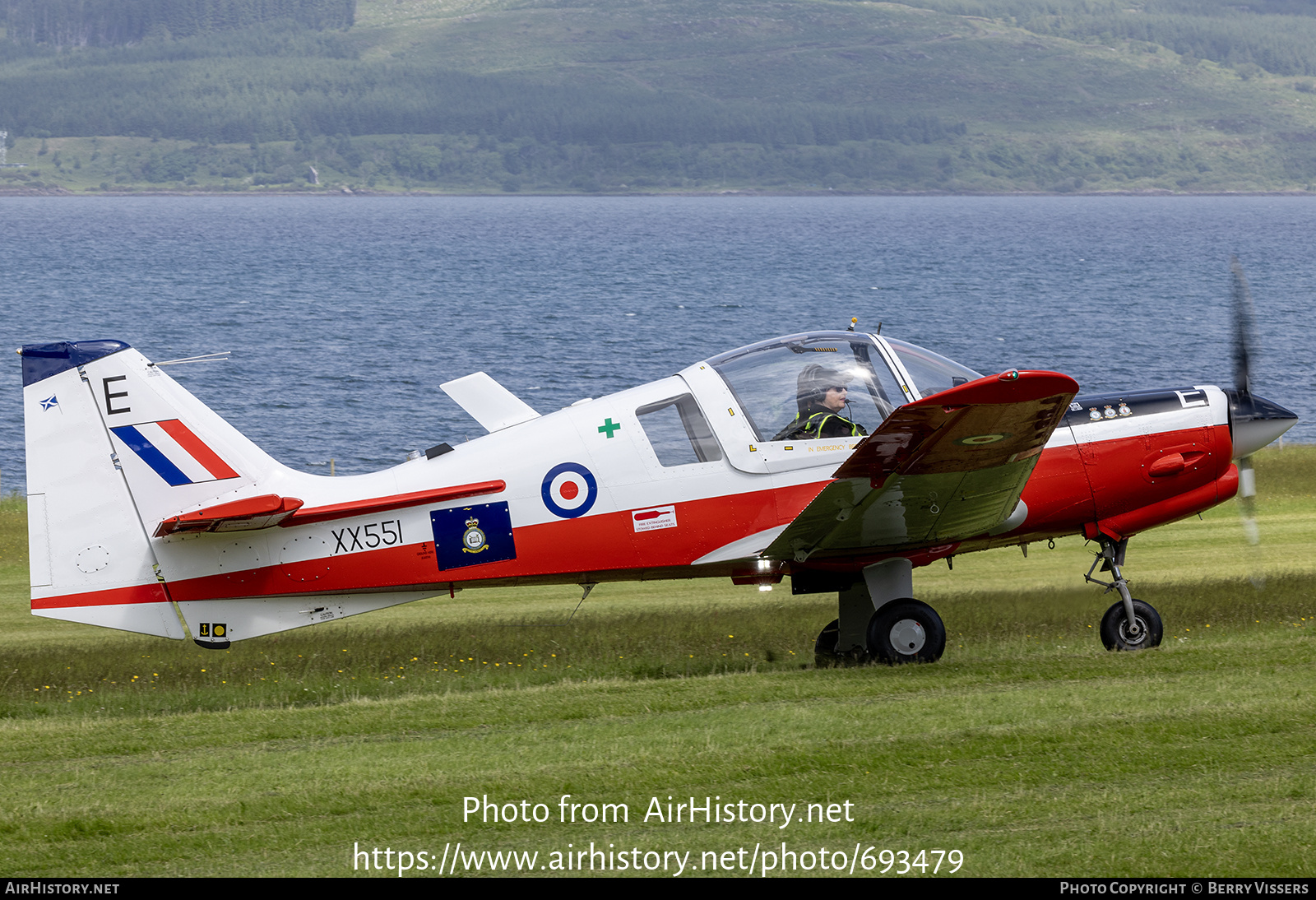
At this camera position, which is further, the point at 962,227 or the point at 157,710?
the point at 962,227

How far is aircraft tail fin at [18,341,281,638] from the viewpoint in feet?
32.4

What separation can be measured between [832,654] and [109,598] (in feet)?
18.7

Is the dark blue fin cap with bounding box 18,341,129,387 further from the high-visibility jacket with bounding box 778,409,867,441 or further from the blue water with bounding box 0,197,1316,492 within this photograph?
the blue water with bounding box 0,197,1316,492

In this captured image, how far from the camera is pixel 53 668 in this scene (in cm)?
1220

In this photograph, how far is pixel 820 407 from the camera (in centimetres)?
1027

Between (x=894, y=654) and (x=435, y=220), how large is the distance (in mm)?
181134

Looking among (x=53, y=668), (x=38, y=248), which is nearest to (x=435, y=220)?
(x=38, y=248)

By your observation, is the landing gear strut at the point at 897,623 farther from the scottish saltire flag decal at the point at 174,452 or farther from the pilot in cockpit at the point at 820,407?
the scottish saltire flag decal at the point at 174,452

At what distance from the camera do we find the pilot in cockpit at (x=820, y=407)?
33.7ft

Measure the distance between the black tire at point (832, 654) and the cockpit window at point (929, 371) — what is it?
2227 mm

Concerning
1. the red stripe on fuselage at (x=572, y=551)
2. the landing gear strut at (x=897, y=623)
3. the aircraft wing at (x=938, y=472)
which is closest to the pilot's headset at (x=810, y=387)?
the red stripe on fuselage at (x=572, y=551)

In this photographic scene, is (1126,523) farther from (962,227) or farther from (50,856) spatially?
(962,227)

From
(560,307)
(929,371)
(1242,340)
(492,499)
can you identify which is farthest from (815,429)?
(560,307)

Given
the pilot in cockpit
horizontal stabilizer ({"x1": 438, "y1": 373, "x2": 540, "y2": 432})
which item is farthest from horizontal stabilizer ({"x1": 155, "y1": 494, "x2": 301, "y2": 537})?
the pilot in cockpit
